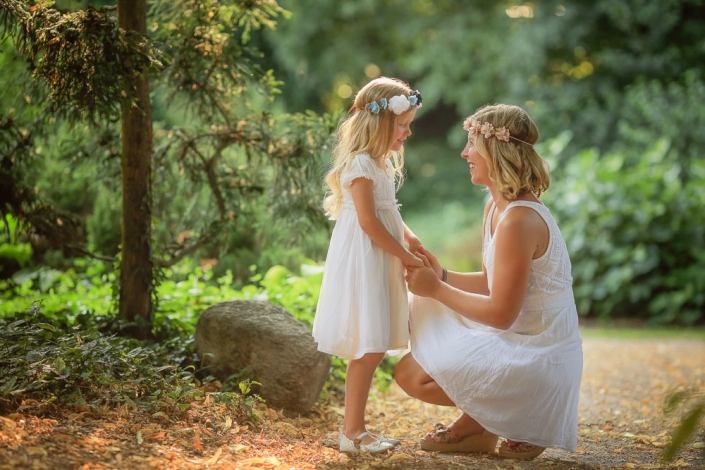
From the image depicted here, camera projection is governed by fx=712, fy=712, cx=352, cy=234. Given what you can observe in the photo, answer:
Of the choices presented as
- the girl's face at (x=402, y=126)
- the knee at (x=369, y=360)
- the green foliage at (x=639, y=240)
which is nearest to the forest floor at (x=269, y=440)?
the knee at (x=369, y=360)

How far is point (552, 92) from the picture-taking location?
1281 cm

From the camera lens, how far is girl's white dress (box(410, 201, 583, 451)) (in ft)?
9.63

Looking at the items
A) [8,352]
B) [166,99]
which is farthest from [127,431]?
[166,99]

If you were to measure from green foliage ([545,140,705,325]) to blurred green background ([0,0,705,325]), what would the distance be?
21 millimetres

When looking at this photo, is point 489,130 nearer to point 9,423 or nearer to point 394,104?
point 394,104

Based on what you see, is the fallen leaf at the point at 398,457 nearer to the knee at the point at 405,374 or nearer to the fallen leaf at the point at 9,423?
the knee at the point at 405,374

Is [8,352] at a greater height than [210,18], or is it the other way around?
[210,18]

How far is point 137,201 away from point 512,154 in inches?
83.7

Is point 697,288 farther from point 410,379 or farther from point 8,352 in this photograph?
point 8,352

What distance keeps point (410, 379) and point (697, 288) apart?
6.38m

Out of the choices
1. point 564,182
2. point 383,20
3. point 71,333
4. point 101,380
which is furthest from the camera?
point 383,20

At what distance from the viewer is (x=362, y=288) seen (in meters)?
3.10

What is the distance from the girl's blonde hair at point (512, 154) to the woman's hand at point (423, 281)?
18.5 inches

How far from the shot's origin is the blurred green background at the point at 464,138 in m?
4.86
